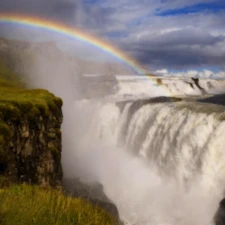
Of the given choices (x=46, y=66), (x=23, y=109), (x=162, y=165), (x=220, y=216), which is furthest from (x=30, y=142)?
(x=46, y=66)

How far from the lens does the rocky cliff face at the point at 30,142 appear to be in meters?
20.1

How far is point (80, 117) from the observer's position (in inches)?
2244

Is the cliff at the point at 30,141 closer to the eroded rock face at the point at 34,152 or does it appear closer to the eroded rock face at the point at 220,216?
the eroded rock face at the point at 34,152

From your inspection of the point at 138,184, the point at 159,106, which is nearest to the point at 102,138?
the point at 159,106

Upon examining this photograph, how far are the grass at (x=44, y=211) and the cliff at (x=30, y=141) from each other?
36.8ft

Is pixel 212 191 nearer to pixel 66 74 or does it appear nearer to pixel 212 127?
pixel 212 127

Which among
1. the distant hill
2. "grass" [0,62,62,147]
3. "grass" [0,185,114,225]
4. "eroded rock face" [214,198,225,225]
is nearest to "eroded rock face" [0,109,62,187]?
"grass" [0,62,62,147]

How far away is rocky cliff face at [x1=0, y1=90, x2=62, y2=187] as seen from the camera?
790 inches

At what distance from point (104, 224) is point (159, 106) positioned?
32.4 metres

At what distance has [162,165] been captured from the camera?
108 feet

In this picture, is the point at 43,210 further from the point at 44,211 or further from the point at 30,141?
the point at 30,141

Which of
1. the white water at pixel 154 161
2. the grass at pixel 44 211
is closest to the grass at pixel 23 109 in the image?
the white water at pixel 154 161

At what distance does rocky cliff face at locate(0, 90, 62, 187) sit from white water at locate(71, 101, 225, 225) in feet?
22.9

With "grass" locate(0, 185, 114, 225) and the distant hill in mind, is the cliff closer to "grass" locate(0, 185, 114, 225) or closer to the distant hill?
"grass" locate(0, 185, 114, 225)
